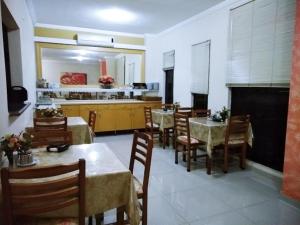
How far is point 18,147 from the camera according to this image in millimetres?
1606

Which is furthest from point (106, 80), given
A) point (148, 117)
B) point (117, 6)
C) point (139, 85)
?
point (117, 6)

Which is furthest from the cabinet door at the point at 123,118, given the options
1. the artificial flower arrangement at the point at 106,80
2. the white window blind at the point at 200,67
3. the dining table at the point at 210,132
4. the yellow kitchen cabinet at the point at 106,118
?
the dining table at the point at 210,132

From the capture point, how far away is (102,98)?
6590mm

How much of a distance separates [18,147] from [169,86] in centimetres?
493

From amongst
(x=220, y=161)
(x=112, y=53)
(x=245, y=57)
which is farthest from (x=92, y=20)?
(x=220, y=161)

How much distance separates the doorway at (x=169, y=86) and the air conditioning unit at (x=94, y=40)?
1752 millimetres

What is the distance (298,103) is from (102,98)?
16.9 feet

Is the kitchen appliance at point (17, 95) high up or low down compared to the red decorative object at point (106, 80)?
down

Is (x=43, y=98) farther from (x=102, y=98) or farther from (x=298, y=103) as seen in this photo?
(x=298, y=103)

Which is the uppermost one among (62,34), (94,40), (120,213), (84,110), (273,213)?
(62,34)

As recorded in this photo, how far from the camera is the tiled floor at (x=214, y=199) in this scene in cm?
226

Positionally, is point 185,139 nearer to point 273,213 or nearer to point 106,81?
point 273,213

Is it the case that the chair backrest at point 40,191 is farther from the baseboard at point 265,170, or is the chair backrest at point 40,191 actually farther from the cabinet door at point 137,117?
the cabinet door at point 137,117

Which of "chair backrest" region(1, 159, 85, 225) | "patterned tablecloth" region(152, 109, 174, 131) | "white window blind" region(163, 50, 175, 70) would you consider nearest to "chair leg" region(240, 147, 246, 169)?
"patterned tablecloth" region(152, 109, 174, 131)
